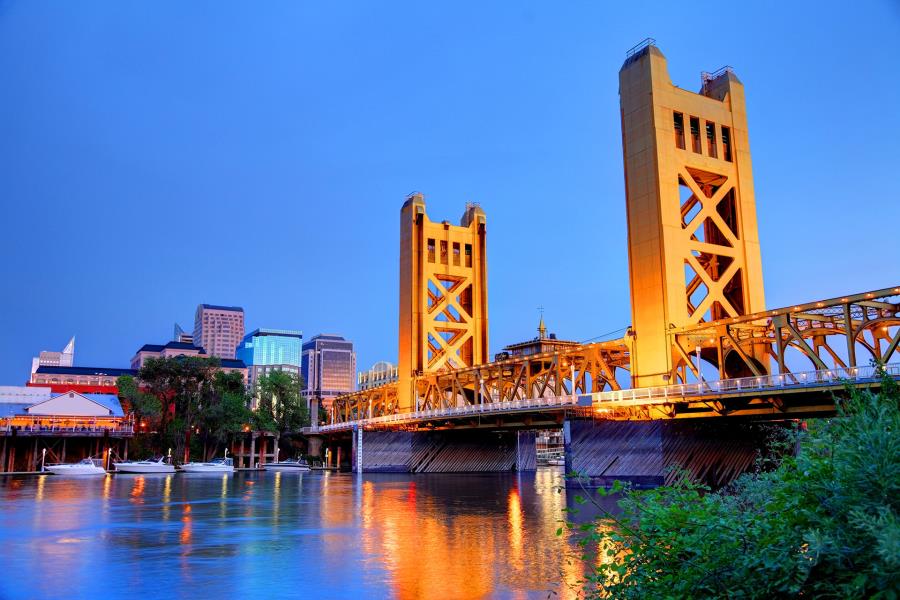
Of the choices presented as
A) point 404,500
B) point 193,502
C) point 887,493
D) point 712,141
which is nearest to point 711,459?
point 404,500

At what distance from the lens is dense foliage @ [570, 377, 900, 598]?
Result: 540 cm

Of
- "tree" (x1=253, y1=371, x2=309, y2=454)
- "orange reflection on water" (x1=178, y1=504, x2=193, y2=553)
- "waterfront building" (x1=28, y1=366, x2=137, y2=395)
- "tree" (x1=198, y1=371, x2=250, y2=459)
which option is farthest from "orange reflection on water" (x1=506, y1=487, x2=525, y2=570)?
"waterfront building" (x1=28, y1=366, x2=137, y2=395)

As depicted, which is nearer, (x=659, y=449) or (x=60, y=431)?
(x=659, y=449)

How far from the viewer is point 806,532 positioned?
585 centimetres

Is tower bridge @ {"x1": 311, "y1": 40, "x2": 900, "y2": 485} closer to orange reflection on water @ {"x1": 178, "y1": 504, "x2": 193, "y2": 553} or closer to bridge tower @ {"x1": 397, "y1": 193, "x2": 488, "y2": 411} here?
bridge tower @ {"x1": 397, "y1": 193, "x2": 488, "y2": 411}

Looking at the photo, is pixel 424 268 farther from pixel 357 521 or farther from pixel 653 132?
pixel 357 521

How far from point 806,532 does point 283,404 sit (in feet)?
378

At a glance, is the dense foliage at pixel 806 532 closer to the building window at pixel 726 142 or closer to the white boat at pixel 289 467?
the building window at pixel 726 142

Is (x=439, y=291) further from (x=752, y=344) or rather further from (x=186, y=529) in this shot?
(x=186, y=529)

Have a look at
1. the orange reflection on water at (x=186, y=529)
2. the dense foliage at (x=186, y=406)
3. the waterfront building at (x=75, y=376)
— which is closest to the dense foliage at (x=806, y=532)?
the orange reflection on water at (x=186, y=529)

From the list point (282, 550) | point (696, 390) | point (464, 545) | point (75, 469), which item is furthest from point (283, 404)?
point (464, 545)

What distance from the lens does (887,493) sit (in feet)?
17.9

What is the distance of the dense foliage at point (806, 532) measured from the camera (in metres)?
5.40

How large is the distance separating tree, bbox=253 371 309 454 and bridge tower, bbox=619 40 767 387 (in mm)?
73558
